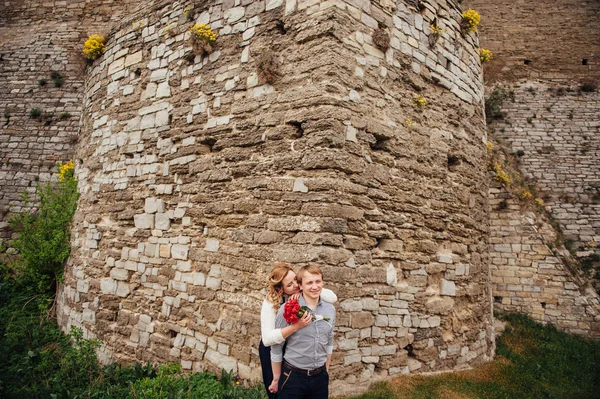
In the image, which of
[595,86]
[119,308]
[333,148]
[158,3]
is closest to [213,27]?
[158,3]

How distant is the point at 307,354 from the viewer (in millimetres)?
2977

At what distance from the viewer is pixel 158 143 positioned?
6.10 metres

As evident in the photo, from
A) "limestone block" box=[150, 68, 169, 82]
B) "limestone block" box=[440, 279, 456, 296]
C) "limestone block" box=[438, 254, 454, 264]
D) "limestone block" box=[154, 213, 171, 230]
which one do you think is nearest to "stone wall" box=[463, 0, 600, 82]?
"limestone block" box=[438, 254, 454, 264]

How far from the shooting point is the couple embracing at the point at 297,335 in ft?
9.62

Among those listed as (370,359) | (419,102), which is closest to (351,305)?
(370,359)

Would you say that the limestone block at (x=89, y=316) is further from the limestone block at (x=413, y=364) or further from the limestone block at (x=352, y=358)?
the limestone block at (x=413, y=364)

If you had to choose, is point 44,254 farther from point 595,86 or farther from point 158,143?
point 595,86

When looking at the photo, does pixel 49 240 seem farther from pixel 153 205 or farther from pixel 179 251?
pixel 179 251

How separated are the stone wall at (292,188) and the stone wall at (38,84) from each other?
5.12 m

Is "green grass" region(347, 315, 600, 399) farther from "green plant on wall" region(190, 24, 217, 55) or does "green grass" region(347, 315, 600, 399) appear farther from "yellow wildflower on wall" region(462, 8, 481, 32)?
"yellow wildflower on wall" region(462, 8, 481, 32)

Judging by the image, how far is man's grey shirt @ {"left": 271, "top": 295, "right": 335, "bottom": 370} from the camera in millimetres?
2979

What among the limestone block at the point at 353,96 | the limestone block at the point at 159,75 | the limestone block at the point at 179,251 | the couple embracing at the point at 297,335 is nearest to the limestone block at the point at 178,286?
the limestone block at the point at 179,251

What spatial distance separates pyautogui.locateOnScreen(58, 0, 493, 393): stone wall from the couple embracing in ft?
3.52

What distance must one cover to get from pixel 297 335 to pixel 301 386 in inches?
15.1
